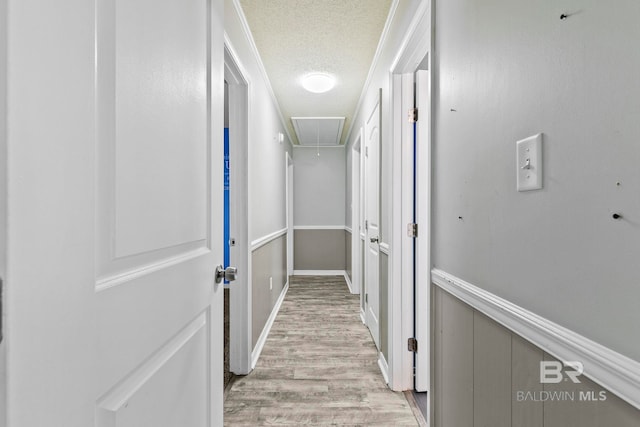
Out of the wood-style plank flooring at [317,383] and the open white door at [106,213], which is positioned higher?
the open white door at [106,213]

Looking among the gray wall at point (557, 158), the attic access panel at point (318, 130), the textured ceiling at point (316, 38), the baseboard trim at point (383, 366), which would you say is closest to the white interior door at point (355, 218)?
the attic access panel at point (318, 130)

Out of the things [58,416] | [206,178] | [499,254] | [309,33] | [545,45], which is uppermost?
[309,33]

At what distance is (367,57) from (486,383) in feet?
8.03

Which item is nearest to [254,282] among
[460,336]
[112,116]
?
[460,336]

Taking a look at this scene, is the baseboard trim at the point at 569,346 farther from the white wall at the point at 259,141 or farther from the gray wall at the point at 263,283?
the gray wall at the point at 263,283

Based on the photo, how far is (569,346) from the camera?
2.11 ft

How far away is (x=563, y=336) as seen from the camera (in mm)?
659

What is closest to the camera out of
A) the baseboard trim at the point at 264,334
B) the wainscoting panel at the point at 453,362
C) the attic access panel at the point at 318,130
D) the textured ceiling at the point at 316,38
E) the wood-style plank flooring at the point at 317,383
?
the wainscoting panel at the point at 453,362

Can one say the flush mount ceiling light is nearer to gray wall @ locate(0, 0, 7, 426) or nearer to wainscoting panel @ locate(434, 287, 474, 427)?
wainscoting panel @ locate(434, 287, 474, 427)

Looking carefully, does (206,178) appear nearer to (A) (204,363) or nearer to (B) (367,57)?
(A) (204,363)

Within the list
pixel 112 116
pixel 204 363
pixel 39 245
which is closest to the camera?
pixel 39 245

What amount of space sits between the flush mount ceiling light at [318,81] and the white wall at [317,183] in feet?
9.22

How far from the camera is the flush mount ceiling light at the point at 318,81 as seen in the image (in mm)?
2992

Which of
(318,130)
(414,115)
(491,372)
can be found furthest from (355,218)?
(491,372)
